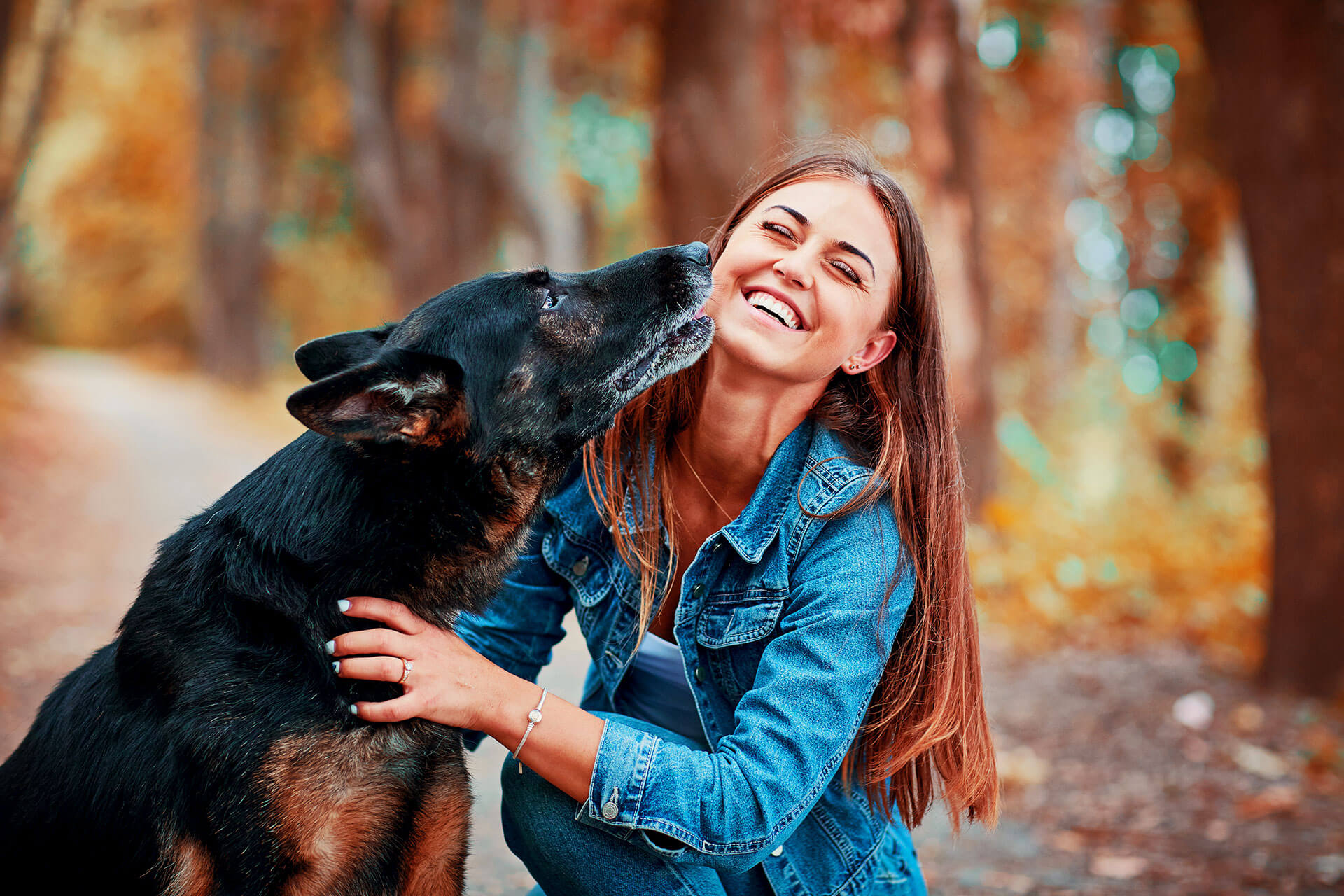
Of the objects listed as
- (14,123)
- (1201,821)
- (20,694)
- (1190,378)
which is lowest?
(1201,821)

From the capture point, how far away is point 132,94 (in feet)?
76.7

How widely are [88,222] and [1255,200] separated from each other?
28.0 metres

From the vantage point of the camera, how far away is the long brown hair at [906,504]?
8.01ft

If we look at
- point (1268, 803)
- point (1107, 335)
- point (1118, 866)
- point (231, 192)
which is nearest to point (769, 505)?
point (1118, 866)

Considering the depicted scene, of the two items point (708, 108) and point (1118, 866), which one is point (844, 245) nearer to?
point (1118, 866)

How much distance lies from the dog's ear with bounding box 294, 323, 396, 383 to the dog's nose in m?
0.85

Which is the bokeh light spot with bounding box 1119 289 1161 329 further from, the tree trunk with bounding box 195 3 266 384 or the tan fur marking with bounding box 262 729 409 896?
the tree trunk with bounding box 195 3 266 384

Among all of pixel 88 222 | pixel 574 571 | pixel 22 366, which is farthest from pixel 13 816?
pixel 88 222

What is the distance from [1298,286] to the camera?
5.29 m

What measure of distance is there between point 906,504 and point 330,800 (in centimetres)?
146

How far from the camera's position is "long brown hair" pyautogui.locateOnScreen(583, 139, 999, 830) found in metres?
2.44

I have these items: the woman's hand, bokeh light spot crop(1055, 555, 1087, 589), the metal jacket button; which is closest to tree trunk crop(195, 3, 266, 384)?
bokeh light spot crop(1055, 555, 1087, 589)

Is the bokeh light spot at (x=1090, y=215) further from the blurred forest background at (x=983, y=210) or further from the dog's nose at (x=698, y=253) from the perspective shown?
the dog's nose at (x=698, y=253)

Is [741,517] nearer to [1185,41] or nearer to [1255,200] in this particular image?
[1255,200]
